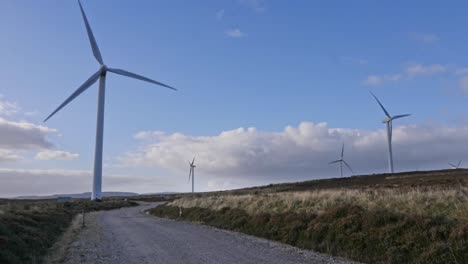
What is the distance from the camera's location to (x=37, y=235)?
2111 cm

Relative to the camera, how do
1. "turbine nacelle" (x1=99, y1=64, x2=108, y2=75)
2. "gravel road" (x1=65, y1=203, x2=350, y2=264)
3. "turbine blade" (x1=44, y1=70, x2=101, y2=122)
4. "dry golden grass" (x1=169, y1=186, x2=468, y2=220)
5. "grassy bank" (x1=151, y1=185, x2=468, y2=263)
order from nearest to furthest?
"grassy bank" (x1=151, y1=185, x2=468, y2=263)
"gravel road" (x1=65, y1=203, x2=350, y2=264)
"dry golden grass" (x1=169, y1=186, x2=468, y2=220)
"turbine blade" (x1=44, y1=70, x2=101, y2=122)
"turbine nacelle" (x1=99, y1=64, x2=108, y2=75)

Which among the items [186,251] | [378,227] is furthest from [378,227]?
[186,251]

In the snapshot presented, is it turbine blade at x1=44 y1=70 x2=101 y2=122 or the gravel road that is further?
turbine blade at x1=44 y1=70 x2=101 y2=122

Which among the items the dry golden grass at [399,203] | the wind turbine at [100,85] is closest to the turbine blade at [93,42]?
the wind turbine at [100,85]

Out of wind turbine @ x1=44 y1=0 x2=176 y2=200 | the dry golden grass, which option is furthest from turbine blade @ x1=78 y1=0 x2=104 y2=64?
the dry golden grass

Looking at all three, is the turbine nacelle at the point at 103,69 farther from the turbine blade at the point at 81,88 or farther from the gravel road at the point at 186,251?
the gravel road at the point at 186,251

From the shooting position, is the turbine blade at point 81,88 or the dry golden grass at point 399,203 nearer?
the dry golden grass at point 399,203

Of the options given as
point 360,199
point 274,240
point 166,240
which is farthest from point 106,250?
point 360,199

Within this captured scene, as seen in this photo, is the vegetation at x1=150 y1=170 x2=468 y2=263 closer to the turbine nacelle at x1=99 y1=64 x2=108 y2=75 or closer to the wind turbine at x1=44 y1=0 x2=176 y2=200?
the wind turbine at x1=44 y1=0 x2=176 y2=200

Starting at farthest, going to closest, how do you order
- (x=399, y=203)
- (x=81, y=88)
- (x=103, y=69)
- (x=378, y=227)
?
(x=103, y=69) → (x=81, y=88) → (x=399, y=203) → (x=378, y=227)

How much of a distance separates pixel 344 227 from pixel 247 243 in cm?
429

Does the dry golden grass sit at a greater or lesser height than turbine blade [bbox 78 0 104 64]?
lesser

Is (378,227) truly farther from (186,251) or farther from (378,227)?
(186,251)

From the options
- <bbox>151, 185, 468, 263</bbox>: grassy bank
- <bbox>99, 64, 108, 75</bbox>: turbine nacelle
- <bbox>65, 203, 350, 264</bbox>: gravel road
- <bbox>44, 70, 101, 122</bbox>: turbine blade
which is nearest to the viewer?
<bbox>151, 185, 468, 263</bbox>: grassy bank
